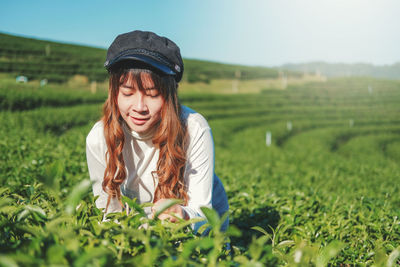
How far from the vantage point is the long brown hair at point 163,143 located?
5.39ft

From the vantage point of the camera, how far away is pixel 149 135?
1.79m

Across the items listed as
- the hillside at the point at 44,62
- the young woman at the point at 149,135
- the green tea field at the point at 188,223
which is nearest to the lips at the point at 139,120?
the young woman at the point at 149,135

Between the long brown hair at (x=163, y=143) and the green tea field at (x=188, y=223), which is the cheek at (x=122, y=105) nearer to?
the long brown hair at (x=163, y=143)

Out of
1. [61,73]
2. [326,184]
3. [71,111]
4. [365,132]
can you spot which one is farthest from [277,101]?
[326,184]

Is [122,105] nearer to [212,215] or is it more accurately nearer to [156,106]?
[156,106]

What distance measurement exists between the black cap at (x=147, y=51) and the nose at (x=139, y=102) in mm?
154

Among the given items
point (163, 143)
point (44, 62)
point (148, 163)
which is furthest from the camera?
point (44, 62)

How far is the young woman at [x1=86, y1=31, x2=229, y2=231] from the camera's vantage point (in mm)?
1553

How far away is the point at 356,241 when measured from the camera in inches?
84.0

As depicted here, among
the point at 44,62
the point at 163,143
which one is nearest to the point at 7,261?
the point at 163,143

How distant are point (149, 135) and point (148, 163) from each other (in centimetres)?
17

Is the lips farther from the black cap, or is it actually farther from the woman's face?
the black cap

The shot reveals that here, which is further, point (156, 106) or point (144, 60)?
point (156, 106)

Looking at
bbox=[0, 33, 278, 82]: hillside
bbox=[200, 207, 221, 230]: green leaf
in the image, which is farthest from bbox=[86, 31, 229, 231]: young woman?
bbox=[0, 33, 278, 82]: hillside
